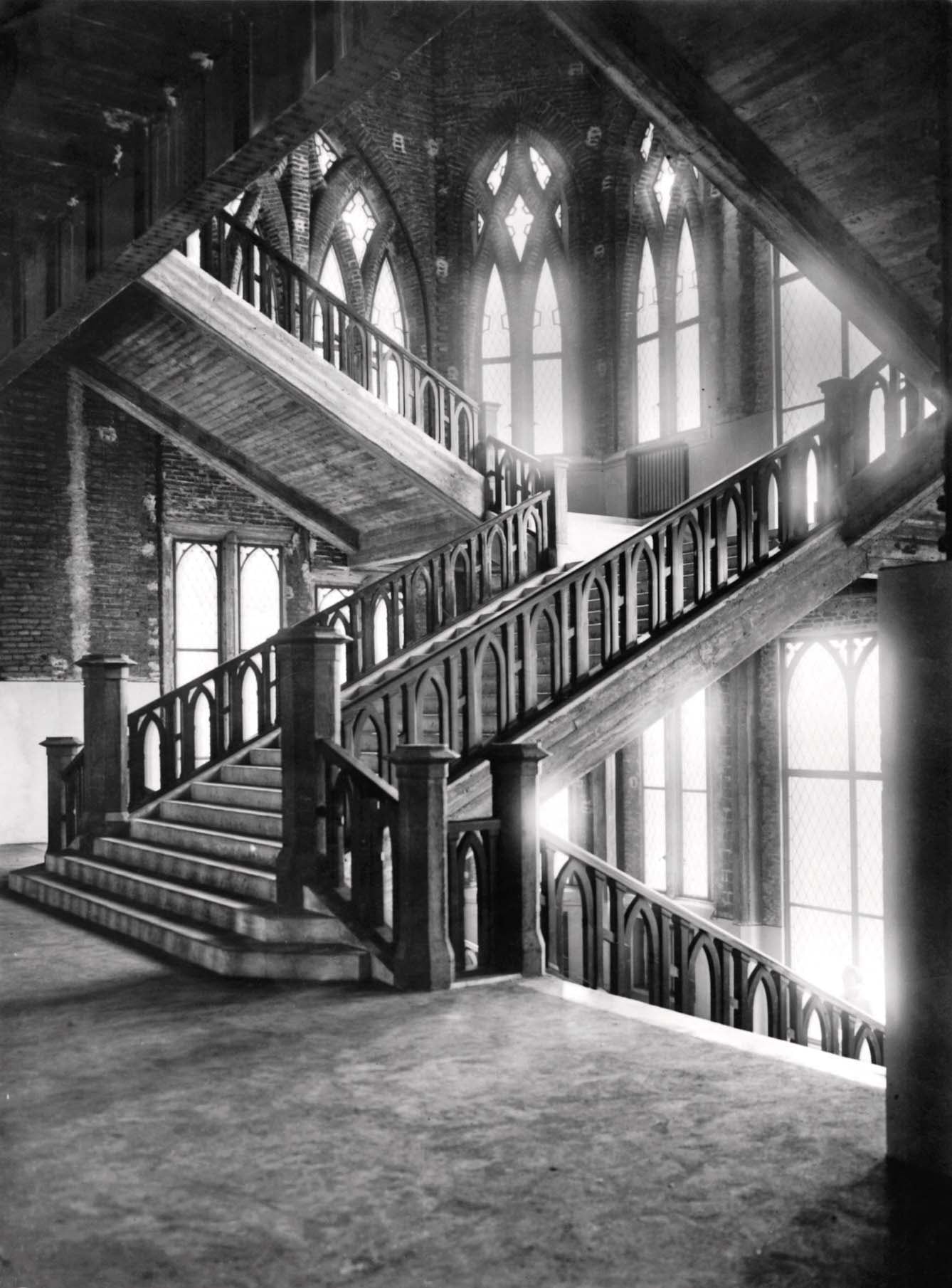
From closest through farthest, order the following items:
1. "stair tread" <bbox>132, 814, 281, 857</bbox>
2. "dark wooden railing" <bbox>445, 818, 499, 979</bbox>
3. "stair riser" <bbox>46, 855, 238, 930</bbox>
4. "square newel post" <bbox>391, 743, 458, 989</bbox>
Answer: "square newel post" <bbox>391, 743, 458, 989</bbox>
"dark wooden railing" <bbox>445, 818, 499, 979</bbox>
"stair riser" <bbox>46, 855, 238, 930</bbox>
"stair tread" <bbox>132, 814, 281, 857</bbox>

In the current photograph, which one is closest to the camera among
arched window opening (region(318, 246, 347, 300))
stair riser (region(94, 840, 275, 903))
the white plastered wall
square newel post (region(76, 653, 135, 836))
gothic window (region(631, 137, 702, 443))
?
stair riser (region(94, 840, 275, 903))

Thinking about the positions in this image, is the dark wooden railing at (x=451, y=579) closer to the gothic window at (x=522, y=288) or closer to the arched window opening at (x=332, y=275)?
the gothic window at (x=522, y=288)

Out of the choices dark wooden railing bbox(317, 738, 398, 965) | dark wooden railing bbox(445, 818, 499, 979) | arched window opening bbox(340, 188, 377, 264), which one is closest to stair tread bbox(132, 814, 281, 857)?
dark wooden railing bbox(317, 738, 398, 965)

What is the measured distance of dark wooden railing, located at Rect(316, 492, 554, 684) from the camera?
1187 cm

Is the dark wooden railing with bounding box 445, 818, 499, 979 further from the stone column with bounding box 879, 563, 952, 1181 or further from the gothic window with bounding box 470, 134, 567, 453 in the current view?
the gothic window with bounding box 470, 134, 567, 453

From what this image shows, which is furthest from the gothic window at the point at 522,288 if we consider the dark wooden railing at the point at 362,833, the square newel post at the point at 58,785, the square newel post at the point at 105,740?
the dark wooden railing at the point at 362,833

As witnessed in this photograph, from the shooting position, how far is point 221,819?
9797 mm

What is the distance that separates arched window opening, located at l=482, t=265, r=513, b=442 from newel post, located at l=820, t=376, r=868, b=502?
7.26 metres

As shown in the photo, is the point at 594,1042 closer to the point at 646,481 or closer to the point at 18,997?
the point at 18,997

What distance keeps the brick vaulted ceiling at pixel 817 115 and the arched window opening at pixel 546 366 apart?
9.62 meters

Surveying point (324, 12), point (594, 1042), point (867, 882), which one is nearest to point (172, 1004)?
point (594, 1042)

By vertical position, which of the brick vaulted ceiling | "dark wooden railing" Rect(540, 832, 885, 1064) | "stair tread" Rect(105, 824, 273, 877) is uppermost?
the brick vaulted ceiling

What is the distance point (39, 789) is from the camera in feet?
45.4

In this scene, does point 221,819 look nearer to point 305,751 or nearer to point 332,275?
point 305,751
